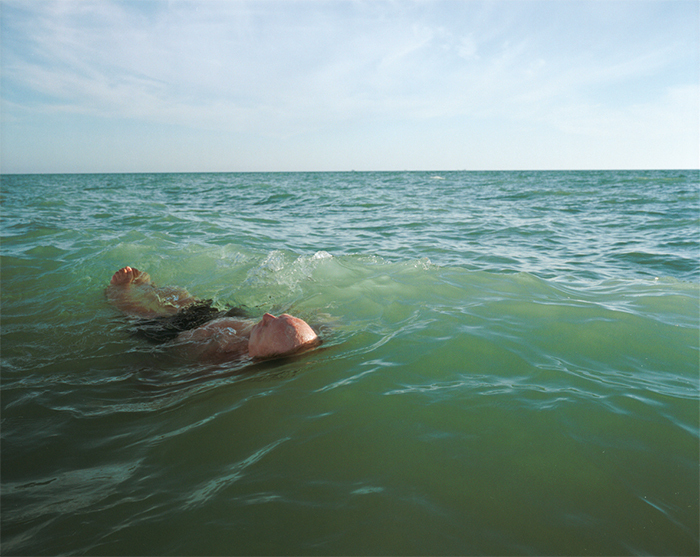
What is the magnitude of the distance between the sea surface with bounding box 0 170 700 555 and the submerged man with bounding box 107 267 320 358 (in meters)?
0.17

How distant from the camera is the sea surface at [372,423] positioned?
1.58 metres

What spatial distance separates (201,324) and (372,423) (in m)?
2.27

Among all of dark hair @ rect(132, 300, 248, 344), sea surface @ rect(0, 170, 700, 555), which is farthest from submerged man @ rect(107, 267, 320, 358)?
sea surface @ rect(0, 170, 700, 555)

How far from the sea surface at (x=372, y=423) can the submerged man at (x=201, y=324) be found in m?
0.17

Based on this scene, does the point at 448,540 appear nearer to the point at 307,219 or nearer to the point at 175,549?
the point at 175,549

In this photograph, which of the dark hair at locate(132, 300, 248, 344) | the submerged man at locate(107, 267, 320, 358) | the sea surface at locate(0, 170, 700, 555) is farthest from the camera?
the dark hair at locate(132, 300, 248, 344)

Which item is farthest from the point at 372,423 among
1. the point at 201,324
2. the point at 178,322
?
the point at 178,322

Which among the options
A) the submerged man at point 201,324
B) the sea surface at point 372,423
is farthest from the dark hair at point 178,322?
the sea surface at point 372,423

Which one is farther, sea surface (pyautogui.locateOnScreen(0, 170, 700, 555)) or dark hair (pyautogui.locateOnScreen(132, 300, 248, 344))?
dark hair (pyautogui.locateOnScreen(132, 300, 248, 344))

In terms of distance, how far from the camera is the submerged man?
123 inches

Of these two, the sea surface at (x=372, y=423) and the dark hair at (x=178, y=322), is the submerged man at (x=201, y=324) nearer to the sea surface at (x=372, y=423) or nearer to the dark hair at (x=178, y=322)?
the dark hair at (x=178, y=322)

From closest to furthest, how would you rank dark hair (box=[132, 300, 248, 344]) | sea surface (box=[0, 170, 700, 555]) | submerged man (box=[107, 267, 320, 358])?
1. sea surface (box=[0, 170, 700, 555])
2. submerged man (box=[107, 267, 320, 358])
3. dark hair (box=[132, 300, 248, 344])

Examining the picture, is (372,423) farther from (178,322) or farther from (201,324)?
(178,322)

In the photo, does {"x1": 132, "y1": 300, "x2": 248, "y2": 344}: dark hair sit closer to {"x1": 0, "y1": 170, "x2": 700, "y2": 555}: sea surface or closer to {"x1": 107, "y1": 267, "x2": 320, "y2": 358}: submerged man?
{"x1": 107, "y1": 267, "x2": 320, "y2": 358}: submerged man
